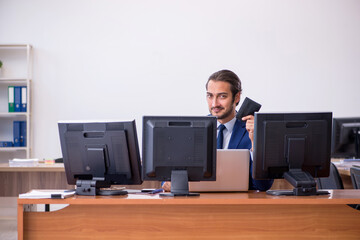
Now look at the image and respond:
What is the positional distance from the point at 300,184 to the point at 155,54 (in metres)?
4.21

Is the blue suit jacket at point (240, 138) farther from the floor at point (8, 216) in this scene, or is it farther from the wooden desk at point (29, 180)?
the floor at point (8, 216)

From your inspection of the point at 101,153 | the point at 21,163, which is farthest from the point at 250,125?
the point at 21,163

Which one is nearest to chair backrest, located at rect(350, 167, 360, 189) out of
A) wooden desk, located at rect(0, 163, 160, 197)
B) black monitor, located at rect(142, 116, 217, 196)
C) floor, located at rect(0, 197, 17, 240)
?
black monitor, located at rect(142, 116, 217, 196)

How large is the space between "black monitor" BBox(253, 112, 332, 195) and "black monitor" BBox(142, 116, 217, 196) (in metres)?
0.26

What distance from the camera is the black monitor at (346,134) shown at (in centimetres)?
432

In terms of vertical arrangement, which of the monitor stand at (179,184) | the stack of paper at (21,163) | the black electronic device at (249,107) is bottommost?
the stack of paper at (21,163)

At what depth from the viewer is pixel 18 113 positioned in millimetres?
6094

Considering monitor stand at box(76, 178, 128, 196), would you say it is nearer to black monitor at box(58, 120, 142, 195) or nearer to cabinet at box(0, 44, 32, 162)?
black monitor at box(58, 120, 142, 195)

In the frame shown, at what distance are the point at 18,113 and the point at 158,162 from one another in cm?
410

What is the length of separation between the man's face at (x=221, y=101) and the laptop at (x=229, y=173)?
1.97 feet

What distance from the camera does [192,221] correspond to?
2.43 meters

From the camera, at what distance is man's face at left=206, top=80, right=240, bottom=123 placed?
3197mm

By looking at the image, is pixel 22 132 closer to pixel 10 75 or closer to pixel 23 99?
pixel 23 99

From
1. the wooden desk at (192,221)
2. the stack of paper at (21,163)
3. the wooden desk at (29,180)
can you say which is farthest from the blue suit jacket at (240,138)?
the stack of paper at (21,163)
